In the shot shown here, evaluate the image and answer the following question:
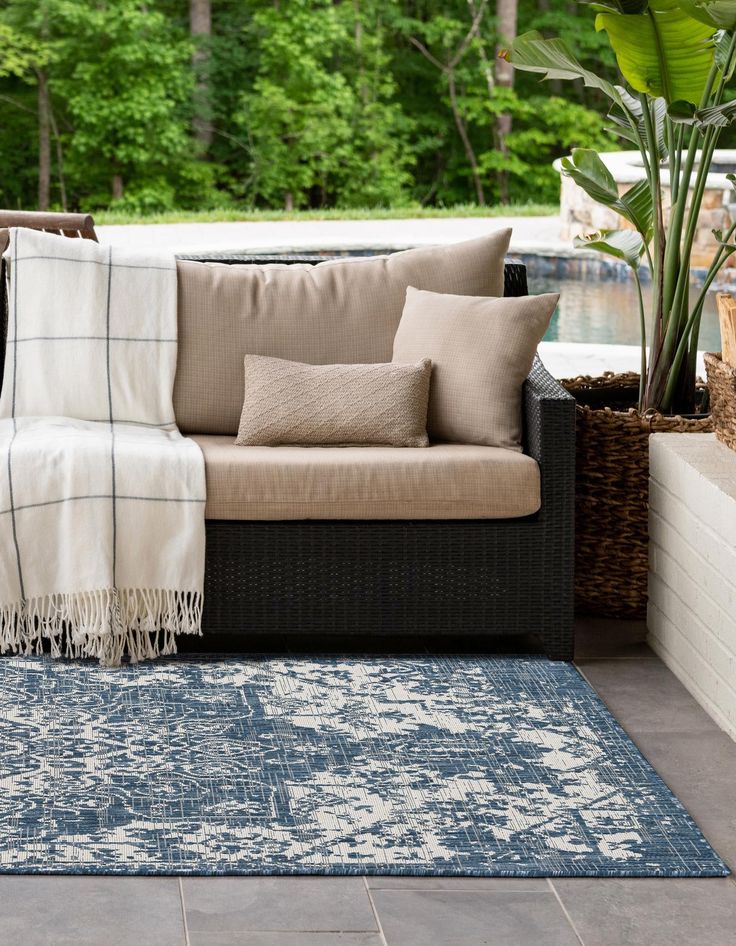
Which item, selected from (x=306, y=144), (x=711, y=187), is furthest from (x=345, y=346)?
(x=306, y=144)

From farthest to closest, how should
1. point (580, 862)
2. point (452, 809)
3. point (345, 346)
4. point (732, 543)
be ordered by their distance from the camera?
point (345, 346) → point (732, 543) → point (452, 809) → point (580, 862)

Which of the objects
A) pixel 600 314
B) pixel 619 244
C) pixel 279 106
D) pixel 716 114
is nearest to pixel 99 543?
pixel 619 244

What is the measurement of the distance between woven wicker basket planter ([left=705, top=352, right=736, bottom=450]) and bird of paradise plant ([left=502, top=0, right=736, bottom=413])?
0.24 metres

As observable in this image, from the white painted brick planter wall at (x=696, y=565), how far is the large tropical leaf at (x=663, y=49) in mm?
909

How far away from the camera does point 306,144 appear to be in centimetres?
1480

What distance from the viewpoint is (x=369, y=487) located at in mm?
3141

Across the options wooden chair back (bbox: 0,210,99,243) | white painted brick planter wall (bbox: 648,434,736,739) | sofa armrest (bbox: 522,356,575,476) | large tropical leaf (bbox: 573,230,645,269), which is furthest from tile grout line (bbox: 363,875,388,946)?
wooden chair back (bbox: 0,210,99,243)

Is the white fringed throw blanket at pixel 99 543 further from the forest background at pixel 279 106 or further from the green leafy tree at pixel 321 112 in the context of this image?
the green leafy tree at pixel 321 112

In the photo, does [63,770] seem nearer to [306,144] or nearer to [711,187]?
[711,187]

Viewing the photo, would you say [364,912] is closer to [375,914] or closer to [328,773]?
[375,914]

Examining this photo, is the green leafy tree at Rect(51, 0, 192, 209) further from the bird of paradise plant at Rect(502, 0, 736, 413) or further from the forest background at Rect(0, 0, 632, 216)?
the bird of paradise plant at Rect(502, 0, 736, 413)

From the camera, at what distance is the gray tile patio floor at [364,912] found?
6.54ft

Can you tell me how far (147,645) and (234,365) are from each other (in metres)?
0.84

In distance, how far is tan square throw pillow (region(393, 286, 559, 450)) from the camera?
3402 millimetres
